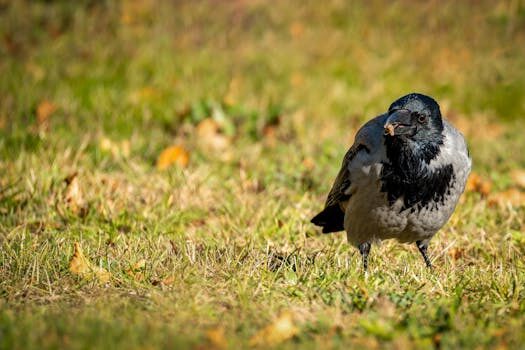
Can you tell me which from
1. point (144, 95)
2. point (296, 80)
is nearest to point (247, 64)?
point (296, 80)

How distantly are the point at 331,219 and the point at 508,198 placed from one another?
1.38 m

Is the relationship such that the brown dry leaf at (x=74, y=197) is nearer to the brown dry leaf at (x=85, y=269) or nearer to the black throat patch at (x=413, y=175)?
the brown dry leaf at (x=85, y=269)

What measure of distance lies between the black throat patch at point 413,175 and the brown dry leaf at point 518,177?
1917mm

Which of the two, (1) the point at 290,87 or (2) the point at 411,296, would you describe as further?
(1) the point at 290,87

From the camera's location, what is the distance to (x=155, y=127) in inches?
241

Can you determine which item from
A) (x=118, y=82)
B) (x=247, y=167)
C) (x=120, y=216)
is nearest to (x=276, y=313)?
(x=120, y=216)

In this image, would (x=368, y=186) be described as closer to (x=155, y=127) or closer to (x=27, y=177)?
(x=27, y=177)

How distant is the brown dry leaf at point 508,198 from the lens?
474cm

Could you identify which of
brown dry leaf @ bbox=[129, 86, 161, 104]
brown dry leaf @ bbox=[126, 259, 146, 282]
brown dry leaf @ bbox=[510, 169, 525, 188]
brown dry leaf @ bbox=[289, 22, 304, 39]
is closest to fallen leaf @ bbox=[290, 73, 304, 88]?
brown dry leaf @ bbox=[289, 22, 304, 39]

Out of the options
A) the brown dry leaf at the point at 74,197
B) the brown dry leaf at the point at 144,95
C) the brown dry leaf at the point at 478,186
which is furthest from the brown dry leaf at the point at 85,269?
the brown dry leaf at the point at 144,95

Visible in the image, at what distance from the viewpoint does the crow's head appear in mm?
3473

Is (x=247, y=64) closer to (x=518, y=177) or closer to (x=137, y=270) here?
(x=518, y=177)

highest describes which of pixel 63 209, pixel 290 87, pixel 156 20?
pixel 156 20

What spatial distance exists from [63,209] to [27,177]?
1.23 feet
